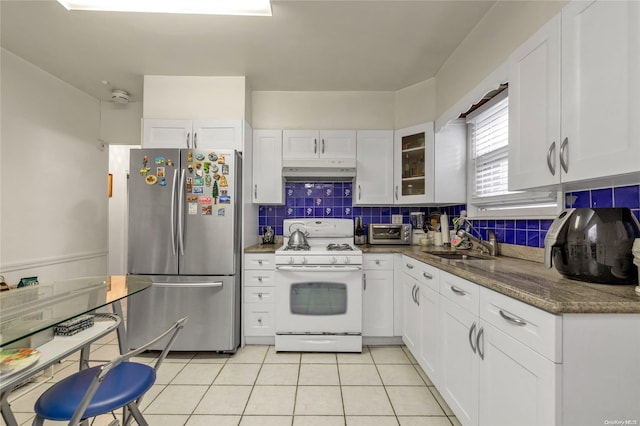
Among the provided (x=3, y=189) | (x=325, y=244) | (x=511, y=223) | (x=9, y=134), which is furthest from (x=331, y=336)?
(x=9, y=134)

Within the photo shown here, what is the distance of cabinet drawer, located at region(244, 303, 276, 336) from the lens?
2744 mm

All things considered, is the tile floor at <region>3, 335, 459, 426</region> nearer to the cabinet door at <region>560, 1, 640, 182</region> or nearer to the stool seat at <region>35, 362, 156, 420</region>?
the stool seat at <region>35, 362, 156, 420</region>

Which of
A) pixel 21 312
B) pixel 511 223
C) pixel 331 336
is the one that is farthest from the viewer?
pixel 331 336

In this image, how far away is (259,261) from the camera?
8.99ft

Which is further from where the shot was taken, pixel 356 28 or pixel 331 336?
pixel 331 336

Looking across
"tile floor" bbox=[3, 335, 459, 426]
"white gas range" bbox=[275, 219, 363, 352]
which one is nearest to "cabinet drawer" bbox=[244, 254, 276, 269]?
"white gas range" bbox=[275, 219, 363, 352]

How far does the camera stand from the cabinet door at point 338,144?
10.2ft

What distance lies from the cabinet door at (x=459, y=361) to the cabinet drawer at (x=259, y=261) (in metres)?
1.52

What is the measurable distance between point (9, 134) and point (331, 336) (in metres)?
3.20

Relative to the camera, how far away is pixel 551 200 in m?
1.79

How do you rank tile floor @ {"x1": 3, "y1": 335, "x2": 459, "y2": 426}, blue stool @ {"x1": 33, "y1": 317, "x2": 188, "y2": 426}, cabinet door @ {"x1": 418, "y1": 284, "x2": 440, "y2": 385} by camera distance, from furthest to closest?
cabinet door @ {"x1": 418, "y1": 284, "x2": 440, "y2": 385} → tile floor @ {"x1": 3, "y1": 335, "x2": 459, "y2": 426} → blue stool @ {"x1": 33, "y1": 317, "x2": 188, "y2": 426}

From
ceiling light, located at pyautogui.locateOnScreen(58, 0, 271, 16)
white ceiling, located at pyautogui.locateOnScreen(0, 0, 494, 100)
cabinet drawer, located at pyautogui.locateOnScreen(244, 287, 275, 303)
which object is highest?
ceiling light, located at pyautogui.locateOnScreen(58, 0, 271, 16)

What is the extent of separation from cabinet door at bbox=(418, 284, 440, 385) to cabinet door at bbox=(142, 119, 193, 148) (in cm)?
249

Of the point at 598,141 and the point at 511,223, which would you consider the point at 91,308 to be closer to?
the point at 598,141
